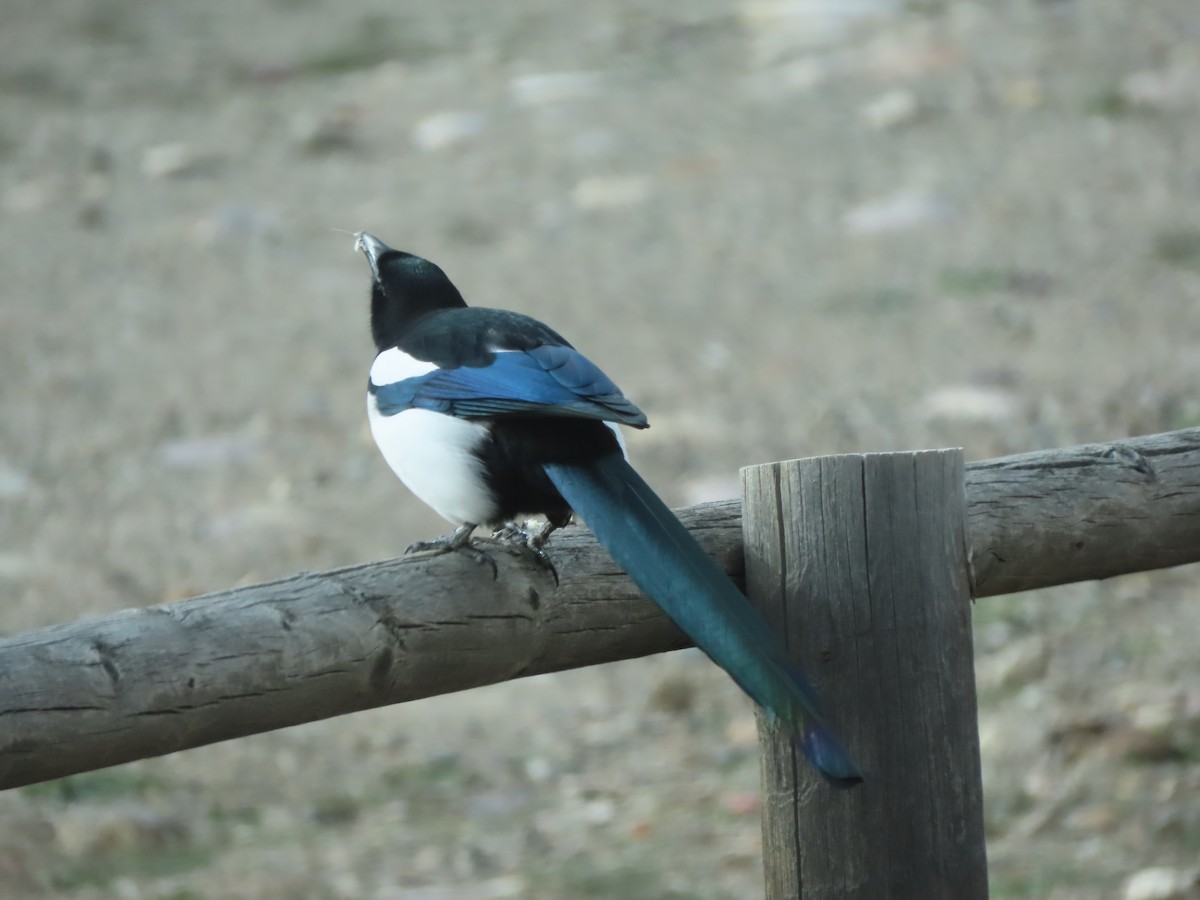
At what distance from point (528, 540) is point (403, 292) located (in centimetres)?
65

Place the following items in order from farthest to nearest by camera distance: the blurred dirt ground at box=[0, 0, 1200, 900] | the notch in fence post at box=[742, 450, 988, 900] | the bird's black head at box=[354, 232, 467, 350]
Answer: the blurred dirt ground at box=[0, 0, 1200, 900]
the bird's black head at box=[354, 232, 467, 350]
the notch in fence post at box=[742, 450, 988, 900]

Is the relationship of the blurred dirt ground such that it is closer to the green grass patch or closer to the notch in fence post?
the green grass patch

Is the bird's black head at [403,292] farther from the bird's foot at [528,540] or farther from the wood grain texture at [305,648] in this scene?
the wood grain texture at [305,648]

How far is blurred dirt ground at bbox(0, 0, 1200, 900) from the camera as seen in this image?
3.27 m

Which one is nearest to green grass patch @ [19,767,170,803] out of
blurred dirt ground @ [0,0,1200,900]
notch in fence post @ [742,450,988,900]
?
blurred dirt ground @ [0,0,1200,900]

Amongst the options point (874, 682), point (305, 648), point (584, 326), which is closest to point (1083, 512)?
point (874, 682)

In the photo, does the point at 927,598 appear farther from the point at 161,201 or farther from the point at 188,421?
the point at 161,201

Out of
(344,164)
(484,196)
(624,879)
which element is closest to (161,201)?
(344,164)

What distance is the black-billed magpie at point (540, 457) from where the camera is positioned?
1.63m

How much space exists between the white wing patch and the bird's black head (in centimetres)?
15

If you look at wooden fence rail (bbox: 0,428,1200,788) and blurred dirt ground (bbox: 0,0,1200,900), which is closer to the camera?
wooden fence rail (bbox: 0,428,1200,788)

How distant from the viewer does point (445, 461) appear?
2.09 meters

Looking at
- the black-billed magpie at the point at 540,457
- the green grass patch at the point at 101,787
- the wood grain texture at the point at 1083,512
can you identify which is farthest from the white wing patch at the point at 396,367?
the green grass patch at the point at 101,787

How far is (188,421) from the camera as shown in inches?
201
